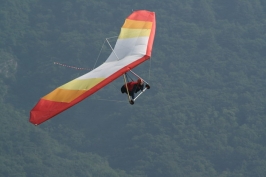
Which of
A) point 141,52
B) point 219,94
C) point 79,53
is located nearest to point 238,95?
point 219,94

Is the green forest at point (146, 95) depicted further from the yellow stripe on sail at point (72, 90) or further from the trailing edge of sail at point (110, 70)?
the yellow stripe on sail at point (72, 90)

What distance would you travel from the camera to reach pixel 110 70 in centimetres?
5228

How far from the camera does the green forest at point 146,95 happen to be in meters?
130

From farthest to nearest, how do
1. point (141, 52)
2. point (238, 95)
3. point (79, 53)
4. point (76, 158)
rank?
point (79, 53) → point (238, 95) → point (76, 158) → point (141, 52)

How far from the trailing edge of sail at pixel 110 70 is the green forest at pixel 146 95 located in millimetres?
67039

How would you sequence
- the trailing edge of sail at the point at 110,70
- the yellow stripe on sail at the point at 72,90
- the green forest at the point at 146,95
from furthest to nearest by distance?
the green forest at the point at 146,95, the yellow stripe on sail at the point at 72,90, the trailing edge of sail at the point at 110,70

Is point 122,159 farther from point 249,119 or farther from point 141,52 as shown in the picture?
point 141,52

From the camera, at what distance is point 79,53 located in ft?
494

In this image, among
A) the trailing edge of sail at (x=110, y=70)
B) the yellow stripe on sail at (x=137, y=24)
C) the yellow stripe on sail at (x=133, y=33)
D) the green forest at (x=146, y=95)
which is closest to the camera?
the trailing edge of sail at (x=110, y=70)

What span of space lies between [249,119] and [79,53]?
96.5 ft

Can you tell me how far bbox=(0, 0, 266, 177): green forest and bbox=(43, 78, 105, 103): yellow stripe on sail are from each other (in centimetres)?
7264

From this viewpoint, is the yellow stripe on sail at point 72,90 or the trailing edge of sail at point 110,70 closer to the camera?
the trailing edge of sail at point 110,70

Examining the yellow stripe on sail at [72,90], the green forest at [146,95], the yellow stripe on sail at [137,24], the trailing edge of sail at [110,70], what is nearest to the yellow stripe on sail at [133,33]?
the trailing edge of sail at [110,70]

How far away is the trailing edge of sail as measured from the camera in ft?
164
